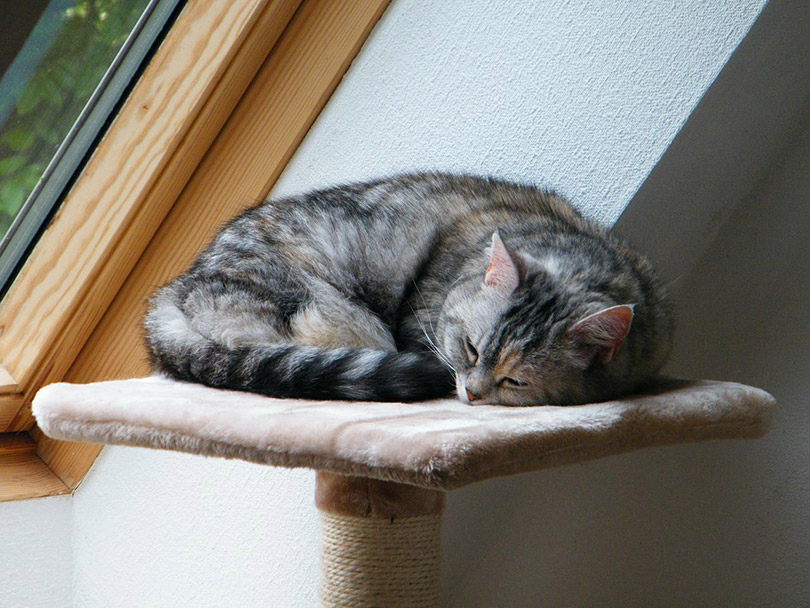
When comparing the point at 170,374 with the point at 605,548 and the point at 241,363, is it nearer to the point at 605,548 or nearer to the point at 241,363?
the point at 241,363

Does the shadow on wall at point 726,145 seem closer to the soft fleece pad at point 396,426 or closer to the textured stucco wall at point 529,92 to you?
the textured stucco wall at point 529,92

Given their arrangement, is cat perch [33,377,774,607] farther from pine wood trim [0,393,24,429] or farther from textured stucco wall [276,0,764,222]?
pine wood trim [0,393,24,429]

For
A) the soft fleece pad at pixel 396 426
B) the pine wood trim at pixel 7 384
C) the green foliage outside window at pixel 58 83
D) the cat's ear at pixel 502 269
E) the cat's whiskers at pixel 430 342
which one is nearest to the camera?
the soft fleece pad at pixel 396 426

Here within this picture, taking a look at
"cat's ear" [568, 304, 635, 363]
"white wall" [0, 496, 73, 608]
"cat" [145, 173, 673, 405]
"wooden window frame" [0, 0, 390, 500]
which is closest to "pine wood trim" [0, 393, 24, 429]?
"wooden window frame" [0, 0, 390, 500]

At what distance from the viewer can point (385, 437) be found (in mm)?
856

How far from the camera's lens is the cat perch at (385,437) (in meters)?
0.85

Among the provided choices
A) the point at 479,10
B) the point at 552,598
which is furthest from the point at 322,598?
the point at 479,10

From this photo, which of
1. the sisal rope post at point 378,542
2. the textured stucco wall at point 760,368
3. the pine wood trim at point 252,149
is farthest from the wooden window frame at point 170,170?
the textured stucco wall at point 760,368

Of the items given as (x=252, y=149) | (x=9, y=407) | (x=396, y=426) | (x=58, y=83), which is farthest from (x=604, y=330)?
(x=9, y=407)

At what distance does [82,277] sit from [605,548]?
135cm

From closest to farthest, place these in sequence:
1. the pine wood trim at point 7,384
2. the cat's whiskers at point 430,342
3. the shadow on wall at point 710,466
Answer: the cat's whiskers at point 430,342 < the shadow on wall at point 710,466 < the pine wood trim at point 7,384

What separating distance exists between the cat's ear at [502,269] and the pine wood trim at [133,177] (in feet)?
2.68

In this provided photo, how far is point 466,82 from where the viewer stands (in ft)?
5.49

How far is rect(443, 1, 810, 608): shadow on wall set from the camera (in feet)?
5.31
